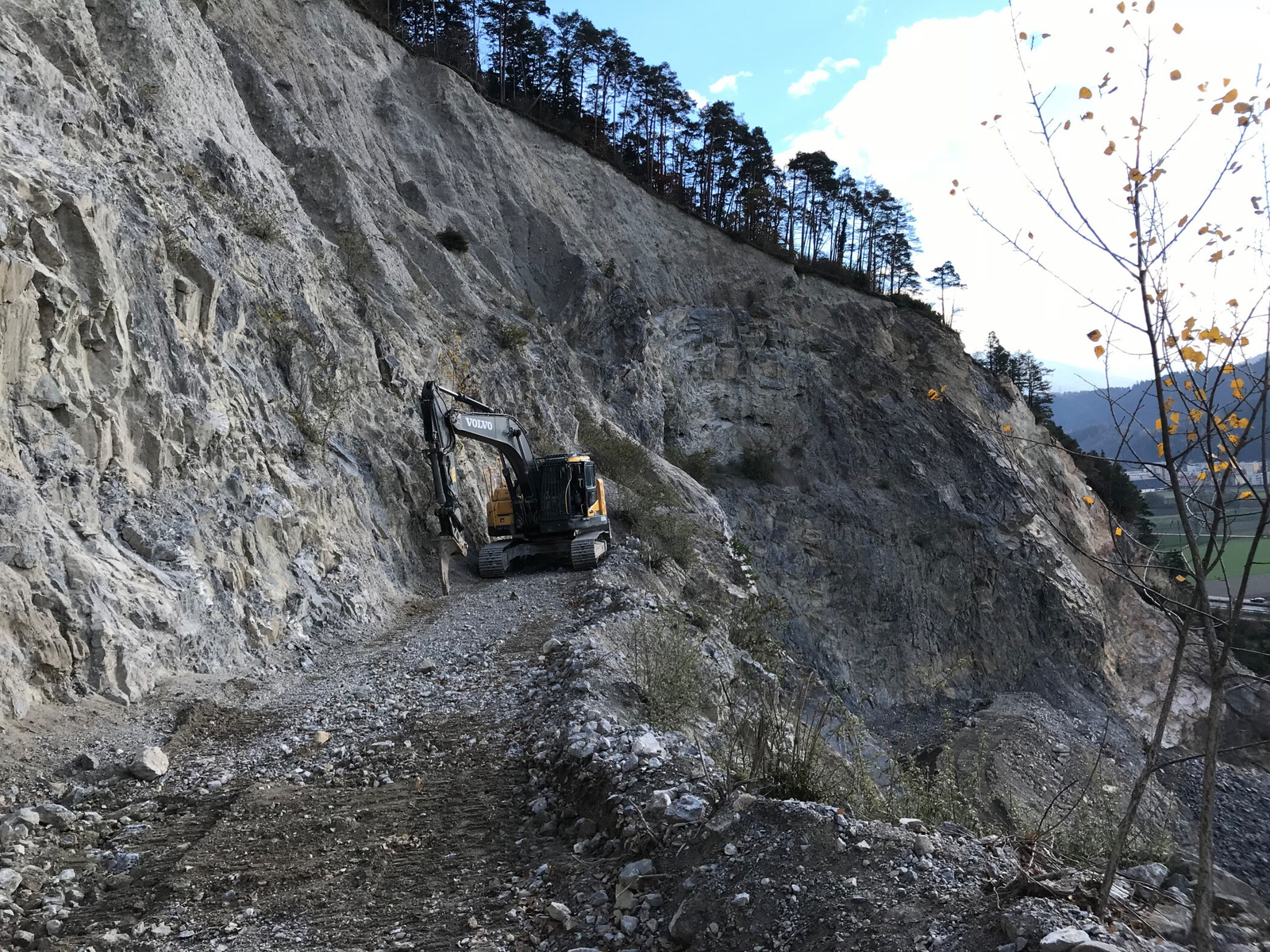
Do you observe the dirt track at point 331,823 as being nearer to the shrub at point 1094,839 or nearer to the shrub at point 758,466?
the shrub at point 1094,839

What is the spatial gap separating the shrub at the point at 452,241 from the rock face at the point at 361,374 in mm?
561

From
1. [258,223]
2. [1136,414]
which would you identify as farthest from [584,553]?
[1136,414]

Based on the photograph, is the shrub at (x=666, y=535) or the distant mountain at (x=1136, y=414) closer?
the distant mountain at (x=1136, y=414)

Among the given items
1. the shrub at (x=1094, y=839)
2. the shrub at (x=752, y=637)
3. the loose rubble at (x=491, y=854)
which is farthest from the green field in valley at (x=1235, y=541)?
the shrub at (x=752, y=637)

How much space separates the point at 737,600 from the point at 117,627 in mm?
13518

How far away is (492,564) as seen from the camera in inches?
594

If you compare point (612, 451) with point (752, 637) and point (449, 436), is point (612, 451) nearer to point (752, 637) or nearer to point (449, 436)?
point (752, 637)

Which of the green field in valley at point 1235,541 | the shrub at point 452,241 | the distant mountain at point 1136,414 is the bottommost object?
the green field in valley at point 1235,541

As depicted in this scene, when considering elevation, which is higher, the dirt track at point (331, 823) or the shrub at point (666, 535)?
the shrub at point (666, 535)

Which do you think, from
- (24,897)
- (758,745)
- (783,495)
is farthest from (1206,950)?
(783,495)

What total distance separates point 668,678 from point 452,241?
880 inches

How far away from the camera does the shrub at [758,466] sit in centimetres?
3303

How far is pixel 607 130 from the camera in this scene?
41906 mm

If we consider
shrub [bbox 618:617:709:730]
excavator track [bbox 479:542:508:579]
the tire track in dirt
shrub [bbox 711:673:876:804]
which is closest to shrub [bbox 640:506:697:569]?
excavator track [bbox 479:542:508:579]
